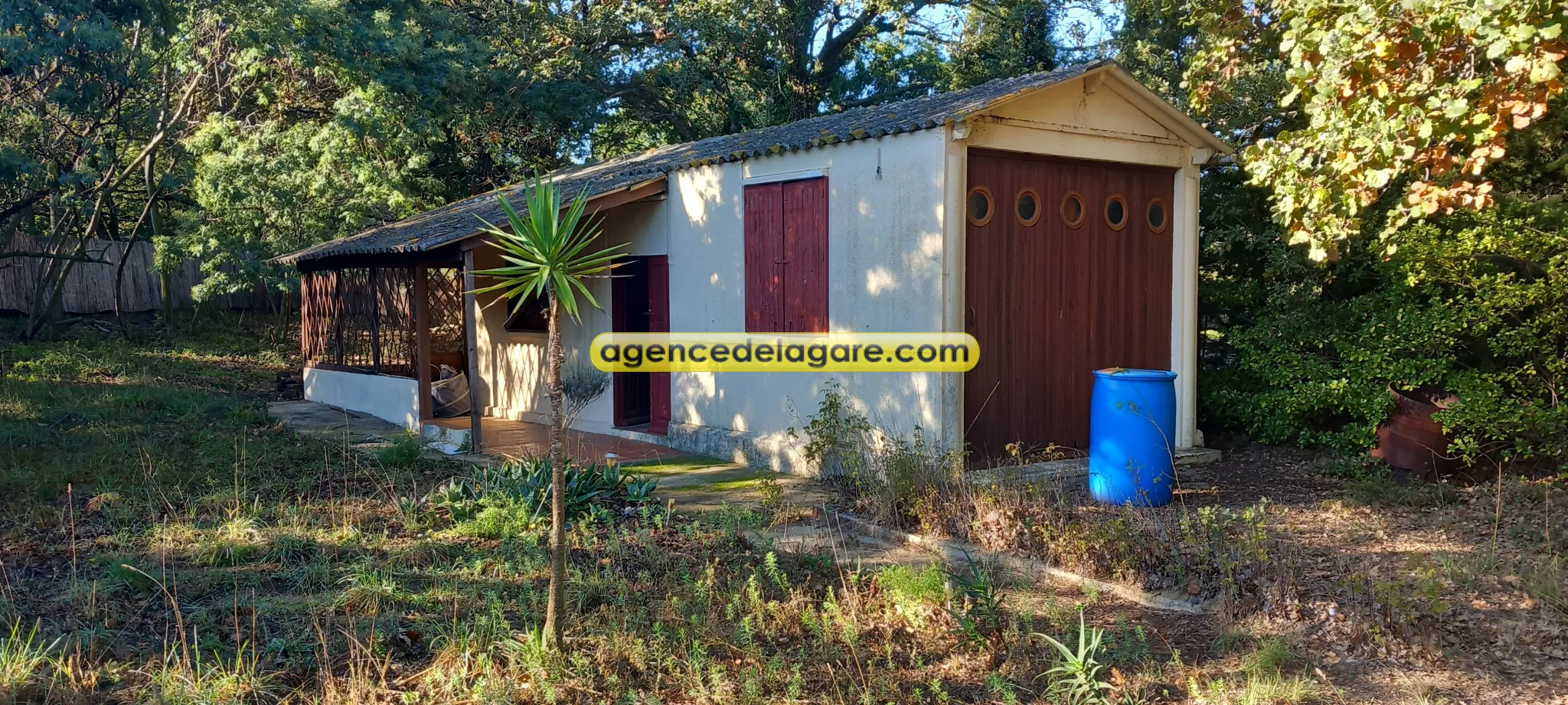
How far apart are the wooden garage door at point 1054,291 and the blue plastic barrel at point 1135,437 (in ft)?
3.55

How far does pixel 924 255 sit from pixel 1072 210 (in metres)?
1.72

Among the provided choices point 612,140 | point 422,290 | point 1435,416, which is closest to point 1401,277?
point 1435,416

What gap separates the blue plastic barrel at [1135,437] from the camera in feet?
23.3

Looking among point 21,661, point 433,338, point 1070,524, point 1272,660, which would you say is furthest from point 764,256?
point 433,338

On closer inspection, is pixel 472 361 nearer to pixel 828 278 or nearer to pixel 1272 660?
pixel 828 278

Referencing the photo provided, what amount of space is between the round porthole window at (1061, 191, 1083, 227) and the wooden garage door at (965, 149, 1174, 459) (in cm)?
2

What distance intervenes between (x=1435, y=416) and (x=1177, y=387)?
2031mm

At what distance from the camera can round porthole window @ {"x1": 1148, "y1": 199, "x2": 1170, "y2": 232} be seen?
9164 mm

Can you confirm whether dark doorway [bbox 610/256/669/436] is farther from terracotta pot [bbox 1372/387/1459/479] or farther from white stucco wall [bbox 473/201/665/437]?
terracotta pot [bbox 1372/387/1459/479]

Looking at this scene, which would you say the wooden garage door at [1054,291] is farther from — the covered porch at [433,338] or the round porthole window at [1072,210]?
the covered porch at [433,338]

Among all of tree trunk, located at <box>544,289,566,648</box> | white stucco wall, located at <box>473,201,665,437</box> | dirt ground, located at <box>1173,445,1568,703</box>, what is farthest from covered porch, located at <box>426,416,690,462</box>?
dirt ground, located at <box>1173,445,1568,703</box>

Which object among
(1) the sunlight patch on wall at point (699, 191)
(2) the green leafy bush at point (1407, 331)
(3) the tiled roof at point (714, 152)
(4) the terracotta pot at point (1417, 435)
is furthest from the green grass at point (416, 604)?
(4) the terracotta pot at point (1417, 435)

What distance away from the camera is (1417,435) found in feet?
27.0

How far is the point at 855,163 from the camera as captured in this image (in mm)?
8266
